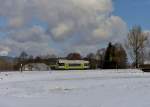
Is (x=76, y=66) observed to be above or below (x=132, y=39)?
below

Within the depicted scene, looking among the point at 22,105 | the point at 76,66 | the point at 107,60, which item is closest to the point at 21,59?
the point at 76,66

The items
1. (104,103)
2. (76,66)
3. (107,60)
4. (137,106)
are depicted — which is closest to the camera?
(137,106)

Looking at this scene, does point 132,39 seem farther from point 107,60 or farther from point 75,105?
point 75,105

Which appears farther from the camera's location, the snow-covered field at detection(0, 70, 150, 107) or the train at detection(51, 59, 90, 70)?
the train at detection(51, 59, 90, 70)

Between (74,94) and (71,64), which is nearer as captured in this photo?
(74,94)

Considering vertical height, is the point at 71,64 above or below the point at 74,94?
above

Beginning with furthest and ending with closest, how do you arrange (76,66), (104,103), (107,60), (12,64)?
(76,66)
(107,60)
(12,64)
(104,103)

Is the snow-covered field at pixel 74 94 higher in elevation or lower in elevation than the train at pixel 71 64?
lower

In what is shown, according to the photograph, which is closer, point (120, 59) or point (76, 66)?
point (120, 59)

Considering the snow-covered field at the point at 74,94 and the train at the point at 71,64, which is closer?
the snow-covered field at the point at 74,94

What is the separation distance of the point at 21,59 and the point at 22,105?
126m

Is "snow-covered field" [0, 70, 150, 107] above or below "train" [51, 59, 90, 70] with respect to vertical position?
below

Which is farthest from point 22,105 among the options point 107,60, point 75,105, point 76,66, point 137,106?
point 76,66

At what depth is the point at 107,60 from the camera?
124000 millimetres
